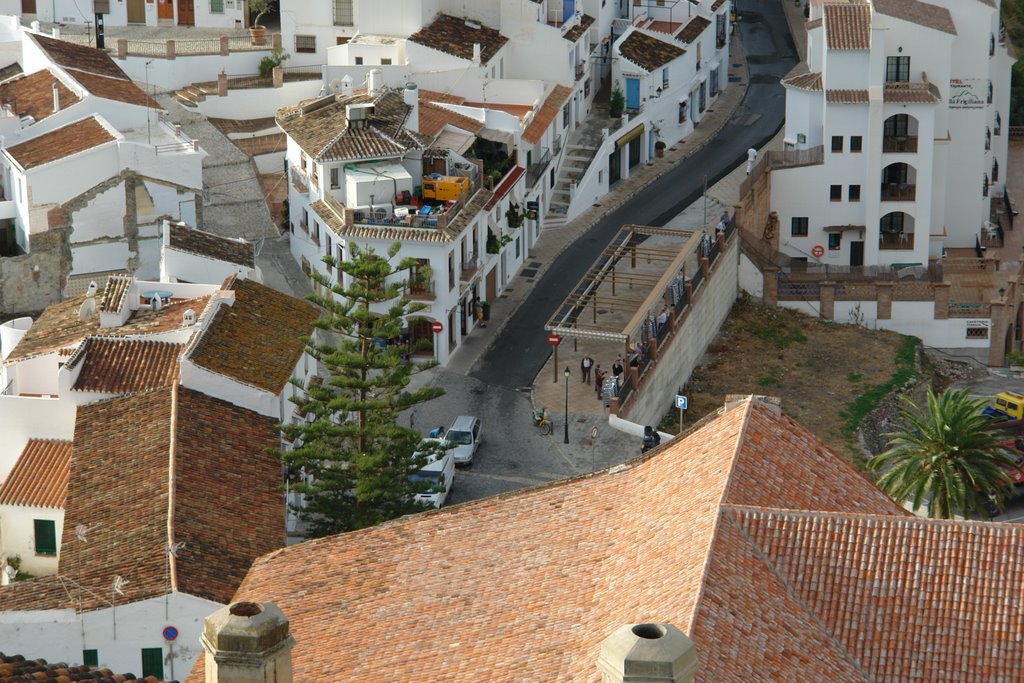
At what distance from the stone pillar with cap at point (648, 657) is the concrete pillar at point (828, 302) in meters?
67.4

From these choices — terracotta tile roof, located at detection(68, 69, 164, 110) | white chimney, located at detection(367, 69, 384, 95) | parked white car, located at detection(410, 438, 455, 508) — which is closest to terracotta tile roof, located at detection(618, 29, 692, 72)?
white chimney, located at detection(367, 69, 384, 95)

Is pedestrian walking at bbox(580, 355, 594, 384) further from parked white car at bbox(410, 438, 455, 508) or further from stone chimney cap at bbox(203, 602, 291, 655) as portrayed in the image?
stone chimney cap at bbox(203, 602, 291, 655)

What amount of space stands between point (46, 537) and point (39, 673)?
26503 mm

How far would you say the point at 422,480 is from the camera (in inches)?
2628

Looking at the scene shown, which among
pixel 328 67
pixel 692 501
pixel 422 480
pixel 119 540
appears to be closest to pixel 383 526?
pixel 692 501

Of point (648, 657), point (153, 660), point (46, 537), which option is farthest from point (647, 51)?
point (648, 657)

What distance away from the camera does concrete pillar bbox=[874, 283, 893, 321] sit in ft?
313

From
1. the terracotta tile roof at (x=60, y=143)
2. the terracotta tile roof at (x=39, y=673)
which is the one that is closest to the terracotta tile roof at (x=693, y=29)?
the terracotta tile roof at (x=60, y=143)

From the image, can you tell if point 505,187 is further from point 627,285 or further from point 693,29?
point 693,29

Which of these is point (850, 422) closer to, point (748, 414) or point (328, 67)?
point (328, 67)

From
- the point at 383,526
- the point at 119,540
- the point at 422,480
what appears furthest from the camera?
the point at 422,480

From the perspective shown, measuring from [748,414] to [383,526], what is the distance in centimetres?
885

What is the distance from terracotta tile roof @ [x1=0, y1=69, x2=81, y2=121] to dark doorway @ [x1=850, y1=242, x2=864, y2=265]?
37.3 meters

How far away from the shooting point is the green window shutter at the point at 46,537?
206ft
